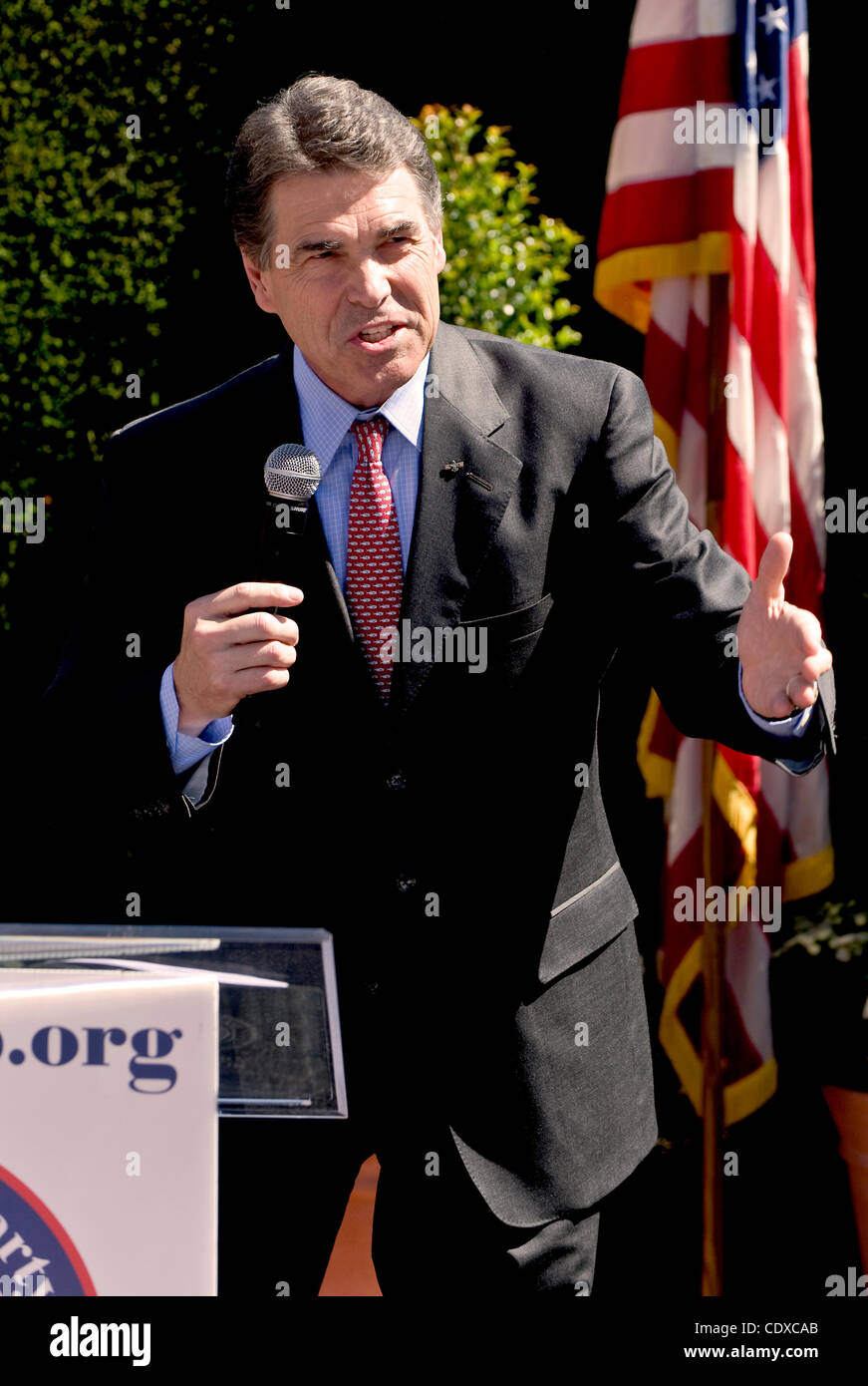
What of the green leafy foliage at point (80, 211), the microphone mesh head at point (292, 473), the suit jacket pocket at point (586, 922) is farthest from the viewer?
the green leafy foliage at point (80, 211)

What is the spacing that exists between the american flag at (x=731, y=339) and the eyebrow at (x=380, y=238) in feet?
4.28

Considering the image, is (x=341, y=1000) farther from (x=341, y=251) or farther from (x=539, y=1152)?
(x=341, y=251)

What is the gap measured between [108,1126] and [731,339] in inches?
92.3

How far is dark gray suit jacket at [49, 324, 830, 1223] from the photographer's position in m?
1.96

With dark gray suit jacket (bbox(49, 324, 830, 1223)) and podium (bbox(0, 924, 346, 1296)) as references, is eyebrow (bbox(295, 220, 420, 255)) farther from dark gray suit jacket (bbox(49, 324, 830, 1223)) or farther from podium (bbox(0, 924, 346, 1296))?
podium (bbox(0, 924, 346, 1296))

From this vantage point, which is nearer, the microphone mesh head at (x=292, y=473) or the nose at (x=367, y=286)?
the microphone mesh head at (x=292, y=473)

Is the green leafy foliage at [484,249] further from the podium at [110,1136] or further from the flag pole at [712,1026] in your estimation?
the podium at [110,1136]

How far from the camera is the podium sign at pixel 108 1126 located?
1.27 metres

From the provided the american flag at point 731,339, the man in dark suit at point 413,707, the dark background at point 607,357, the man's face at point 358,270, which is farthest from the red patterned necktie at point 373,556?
the dark background at point 607,357

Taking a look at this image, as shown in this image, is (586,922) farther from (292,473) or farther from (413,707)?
(292,473)

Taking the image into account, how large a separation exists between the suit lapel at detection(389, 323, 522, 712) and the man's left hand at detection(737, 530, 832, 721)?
40cm

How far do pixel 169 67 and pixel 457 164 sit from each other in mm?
931

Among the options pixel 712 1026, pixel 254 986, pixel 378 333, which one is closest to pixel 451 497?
pixel 378 333

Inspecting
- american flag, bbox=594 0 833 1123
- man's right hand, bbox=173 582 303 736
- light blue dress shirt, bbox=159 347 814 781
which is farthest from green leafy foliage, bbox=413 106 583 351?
man's right hand, bbox=173 582 303 736
